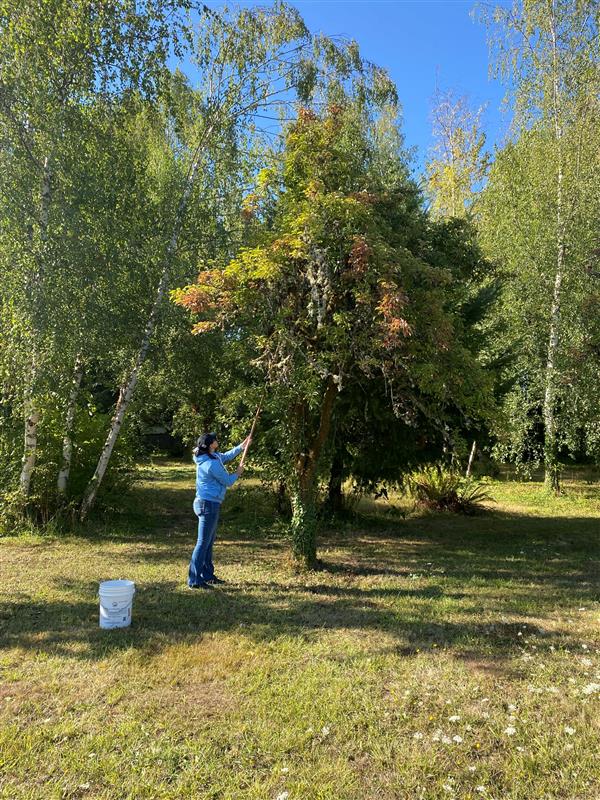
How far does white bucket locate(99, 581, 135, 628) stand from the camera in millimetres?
4410

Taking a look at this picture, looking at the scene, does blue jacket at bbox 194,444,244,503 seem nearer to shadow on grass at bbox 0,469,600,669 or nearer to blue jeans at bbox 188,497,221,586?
blue jeans at bbox 188,497,221,586

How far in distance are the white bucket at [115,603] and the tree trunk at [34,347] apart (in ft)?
13.3

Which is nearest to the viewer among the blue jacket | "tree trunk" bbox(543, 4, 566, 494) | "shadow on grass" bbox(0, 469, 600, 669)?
"shadow on grass" bbox(0, 469, 600, 669)

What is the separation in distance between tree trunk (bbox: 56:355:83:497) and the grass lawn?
1.81 meters

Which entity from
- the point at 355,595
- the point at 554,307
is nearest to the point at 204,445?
the point at 355,595

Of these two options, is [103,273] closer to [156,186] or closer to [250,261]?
[156,186]

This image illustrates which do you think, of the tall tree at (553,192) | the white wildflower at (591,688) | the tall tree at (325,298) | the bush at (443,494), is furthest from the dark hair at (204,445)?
the tall tree at (553,192)

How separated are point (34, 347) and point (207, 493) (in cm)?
347

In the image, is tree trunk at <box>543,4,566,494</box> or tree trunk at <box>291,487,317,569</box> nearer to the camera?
tree trunk at <box>291,487,317,569</box>

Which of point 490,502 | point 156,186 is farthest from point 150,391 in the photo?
point 490,502

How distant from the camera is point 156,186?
371 inches

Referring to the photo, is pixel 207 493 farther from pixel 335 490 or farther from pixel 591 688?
pixel 335 490

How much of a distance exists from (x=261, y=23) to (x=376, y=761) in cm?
948

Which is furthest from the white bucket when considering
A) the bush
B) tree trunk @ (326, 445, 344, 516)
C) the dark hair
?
the bush
